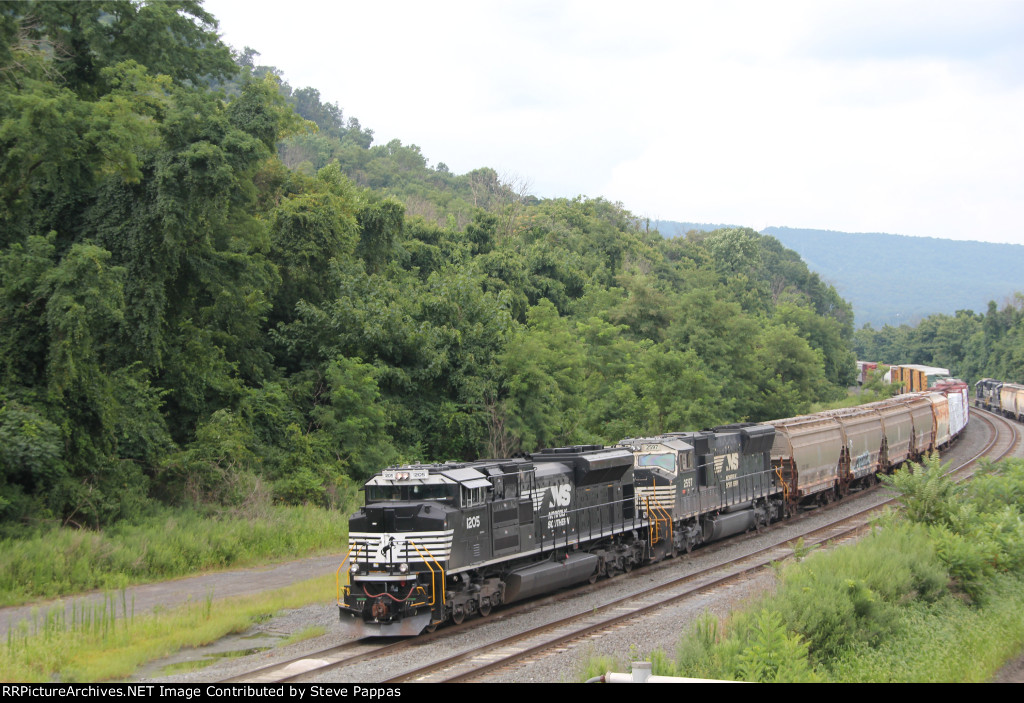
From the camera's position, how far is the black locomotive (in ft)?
49.4

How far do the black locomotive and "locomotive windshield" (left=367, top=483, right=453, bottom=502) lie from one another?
0.06 feet

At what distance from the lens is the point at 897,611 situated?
14.9 metres

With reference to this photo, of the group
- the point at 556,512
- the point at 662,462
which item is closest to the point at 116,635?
the point at 556,512

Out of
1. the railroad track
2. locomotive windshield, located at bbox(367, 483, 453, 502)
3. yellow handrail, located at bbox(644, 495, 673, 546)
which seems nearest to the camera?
the railroad track

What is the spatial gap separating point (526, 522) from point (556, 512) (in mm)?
1345

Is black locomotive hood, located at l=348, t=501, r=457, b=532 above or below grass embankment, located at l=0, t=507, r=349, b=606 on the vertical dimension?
above

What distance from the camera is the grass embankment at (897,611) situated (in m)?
11.6

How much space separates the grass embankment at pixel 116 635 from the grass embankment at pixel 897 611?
25.6ft

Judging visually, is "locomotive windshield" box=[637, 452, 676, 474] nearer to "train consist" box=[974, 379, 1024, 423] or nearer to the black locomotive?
the black locomotive

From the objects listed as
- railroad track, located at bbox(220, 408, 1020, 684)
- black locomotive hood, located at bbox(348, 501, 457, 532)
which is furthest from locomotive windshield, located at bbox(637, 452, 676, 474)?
black locomotive hood, located at bbox(348, 501, 457, 532)

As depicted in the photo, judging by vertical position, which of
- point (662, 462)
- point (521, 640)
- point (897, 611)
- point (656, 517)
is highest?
point (662, 462)

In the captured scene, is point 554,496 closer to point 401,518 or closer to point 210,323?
point 401,518

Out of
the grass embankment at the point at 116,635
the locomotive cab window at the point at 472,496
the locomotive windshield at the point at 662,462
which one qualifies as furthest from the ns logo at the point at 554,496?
the grass embankment at the point at 116,635

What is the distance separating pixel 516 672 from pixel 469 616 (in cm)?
403
